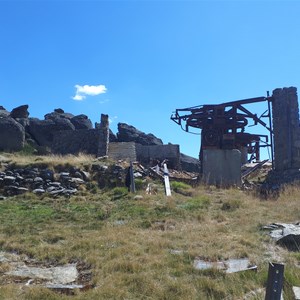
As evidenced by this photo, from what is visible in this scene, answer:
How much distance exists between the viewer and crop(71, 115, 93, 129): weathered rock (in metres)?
27.9

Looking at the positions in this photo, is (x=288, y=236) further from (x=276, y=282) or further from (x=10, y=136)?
(x=10, y=136)

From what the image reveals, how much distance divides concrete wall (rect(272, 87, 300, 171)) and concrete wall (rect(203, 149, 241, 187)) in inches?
62.8

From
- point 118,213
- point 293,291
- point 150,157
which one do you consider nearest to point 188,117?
point 150,157

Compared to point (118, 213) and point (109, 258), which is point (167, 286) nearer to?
point (109, 258)

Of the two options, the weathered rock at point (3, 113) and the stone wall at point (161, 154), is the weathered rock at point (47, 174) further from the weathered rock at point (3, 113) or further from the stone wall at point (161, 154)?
the weathered rock at point (3, 113)

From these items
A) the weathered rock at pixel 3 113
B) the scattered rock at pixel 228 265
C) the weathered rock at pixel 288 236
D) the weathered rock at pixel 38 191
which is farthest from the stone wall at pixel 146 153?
the scattered rock at pixel 228 265

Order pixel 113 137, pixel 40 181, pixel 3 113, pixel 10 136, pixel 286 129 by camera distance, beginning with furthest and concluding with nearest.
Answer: pixel 113 137
pixel 3 113
pixel 10 136
pixel 286 129
pixel 40 181

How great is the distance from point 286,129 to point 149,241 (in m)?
10.4

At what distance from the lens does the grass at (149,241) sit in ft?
14.4

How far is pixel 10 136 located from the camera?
1938 cm

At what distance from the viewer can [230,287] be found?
14.4 feet

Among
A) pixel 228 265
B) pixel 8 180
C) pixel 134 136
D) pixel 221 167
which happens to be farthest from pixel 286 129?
pixel 134 136

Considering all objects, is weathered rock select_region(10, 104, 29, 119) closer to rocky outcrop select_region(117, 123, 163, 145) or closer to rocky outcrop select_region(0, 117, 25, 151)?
rocky outcrop select_region(0, 117, 25, 151)

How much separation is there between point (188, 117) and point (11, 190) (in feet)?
32.1
